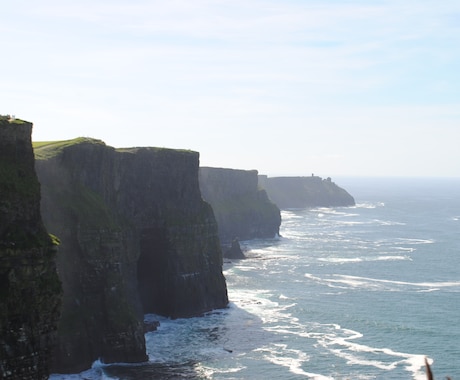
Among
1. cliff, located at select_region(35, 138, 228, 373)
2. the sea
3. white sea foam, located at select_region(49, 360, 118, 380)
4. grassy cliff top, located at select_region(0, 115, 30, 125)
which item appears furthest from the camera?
A: cliff, located at select_region(35, 138, 228, 373)

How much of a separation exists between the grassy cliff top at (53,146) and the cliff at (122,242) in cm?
20

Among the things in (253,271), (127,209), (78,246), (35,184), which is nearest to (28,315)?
(35,184)

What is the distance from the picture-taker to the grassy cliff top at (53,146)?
276 feet

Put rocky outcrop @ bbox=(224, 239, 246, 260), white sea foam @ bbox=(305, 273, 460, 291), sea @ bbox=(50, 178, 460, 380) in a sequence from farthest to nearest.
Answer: rocky outcrop @ bbox=(224, 239, 246, 260)
white sea foam @ bbox=(305, 273, 460, 291)
sea @ bbox=(50, 178, 460, 380)

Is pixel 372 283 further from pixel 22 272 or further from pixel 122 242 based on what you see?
pixel 22 272

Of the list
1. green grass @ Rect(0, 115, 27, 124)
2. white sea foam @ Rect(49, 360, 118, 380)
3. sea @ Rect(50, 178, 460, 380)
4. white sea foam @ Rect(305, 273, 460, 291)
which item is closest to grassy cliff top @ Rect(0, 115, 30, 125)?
green grass @ Rect(0, 115, 27, 124)

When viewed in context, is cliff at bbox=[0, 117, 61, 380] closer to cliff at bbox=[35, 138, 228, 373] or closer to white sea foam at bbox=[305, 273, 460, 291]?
cliff at bbox=[35, 138, 228, 373]

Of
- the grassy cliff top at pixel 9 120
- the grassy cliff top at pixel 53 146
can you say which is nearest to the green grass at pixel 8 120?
the grassy cliff top at pixel 9 120

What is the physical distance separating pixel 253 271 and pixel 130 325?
63955 millimetres

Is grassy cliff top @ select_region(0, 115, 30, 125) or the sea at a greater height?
grassy cliff top @ select_region(0, 115, 30, 125)

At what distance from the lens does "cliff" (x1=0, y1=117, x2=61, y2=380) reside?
2084 inches

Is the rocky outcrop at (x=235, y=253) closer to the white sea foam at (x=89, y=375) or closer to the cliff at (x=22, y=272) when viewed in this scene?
the white sea foam at (x=89, y=375)

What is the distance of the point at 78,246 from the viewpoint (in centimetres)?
8081

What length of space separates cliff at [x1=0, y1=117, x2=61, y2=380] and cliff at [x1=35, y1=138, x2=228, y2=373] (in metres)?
21.3
